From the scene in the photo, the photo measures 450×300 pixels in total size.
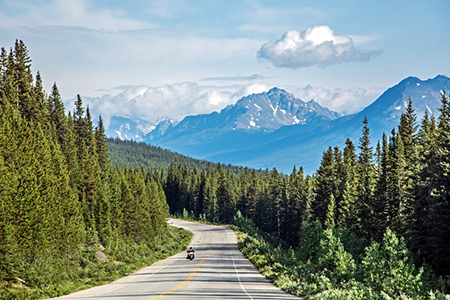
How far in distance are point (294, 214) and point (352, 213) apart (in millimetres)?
29002

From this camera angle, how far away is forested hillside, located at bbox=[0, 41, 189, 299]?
26984mm

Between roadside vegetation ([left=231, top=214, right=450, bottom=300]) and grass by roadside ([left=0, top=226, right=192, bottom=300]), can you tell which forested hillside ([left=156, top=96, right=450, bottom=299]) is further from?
grass by roadside ([left=0, top=226, right=192, bottom=300])

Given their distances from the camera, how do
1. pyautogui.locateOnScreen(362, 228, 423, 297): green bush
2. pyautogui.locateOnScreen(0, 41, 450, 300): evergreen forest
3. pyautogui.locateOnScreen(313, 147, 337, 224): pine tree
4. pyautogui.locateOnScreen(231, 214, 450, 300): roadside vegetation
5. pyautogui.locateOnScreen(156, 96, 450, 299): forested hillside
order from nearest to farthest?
1. pyautogui.locateOnScreen(231, 214, 450, 300): roadside vegetation
2. pyautogui.locateOnScreen(362, 228, 423, 297): green bush
3. pyautogui.locateOnScreen(156, 96, 450, 299): forested hillside
4. pyautogui.locateOnScreen(0, 41, 450, 300): evergreen forest
5. pyautogui.locateOnScreen(313, 147, 337, 224): pine tree

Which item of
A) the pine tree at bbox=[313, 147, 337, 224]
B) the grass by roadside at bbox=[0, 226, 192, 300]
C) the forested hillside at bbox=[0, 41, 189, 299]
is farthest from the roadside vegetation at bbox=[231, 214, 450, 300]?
the pine tree at bbox=[313, 147, 337, 224]

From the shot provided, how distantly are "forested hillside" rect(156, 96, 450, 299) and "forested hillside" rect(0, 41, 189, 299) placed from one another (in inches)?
639

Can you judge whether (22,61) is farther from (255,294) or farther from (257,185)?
(257,185)

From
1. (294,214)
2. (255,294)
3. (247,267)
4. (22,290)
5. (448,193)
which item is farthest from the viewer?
(294,214)

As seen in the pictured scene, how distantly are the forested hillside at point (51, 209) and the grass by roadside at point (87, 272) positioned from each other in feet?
0.29

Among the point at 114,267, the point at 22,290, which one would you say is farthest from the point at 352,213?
the point at 22,290

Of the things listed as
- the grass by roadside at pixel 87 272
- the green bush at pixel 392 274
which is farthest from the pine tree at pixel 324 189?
the green bush at pixel 392 274

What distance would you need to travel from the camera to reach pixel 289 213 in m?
91.6

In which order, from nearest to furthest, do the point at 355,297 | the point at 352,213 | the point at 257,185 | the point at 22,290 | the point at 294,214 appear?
the point at 355,297 → the point at 22,290 → the point at 352,213 → the point at 294,214 → the point at 257,185

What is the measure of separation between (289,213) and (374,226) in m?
45.2

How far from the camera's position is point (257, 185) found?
12469 cm
